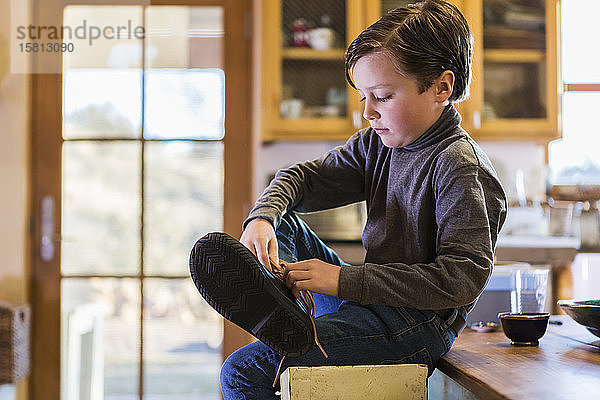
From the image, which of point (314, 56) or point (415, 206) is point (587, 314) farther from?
point (314, 56)

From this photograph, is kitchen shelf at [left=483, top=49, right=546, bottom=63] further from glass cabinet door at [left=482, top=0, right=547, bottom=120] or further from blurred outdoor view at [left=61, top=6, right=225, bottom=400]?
blurred outdoor view at [left=61, top=6, right=225, bottom=400]

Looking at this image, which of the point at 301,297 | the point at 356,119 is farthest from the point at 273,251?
the point at 356,119

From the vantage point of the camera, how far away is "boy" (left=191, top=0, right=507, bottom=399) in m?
0.98

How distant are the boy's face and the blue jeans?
0.33 metres

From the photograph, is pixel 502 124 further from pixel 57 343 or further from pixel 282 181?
pixel 57 343

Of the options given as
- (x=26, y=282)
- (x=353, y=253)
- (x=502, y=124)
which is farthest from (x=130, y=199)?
(x=502, y=124)

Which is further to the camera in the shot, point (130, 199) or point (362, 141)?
point (130, 199)

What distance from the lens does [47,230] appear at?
2.95 meters

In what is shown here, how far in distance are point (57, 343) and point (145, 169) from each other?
84 centimetres

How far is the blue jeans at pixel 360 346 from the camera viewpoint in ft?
3.63

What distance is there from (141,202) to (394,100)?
199 centimetres

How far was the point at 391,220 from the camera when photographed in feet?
4.15

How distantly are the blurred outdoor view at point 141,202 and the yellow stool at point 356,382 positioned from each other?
1990 mm

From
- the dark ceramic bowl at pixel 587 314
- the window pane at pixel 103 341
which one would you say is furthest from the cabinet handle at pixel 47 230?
Result: the dark ceramic bowl at pixel 587 314
